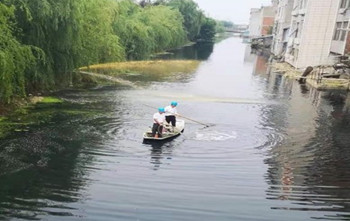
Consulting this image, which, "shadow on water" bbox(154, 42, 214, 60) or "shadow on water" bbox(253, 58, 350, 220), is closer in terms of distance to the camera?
"shadow on water" bbox(253, 58, 350, 220)

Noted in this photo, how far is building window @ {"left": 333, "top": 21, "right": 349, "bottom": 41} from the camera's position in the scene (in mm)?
41375

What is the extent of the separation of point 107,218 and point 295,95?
26944mm

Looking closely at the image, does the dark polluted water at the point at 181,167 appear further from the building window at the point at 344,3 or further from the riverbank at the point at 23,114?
the building window at the point at 344,3

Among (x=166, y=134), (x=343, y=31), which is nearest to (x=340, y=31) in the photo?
(x=343, y=31)

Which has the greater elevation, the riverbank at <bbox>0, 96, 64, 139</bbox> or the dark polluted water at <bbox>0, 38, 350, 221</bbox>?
the dark polluted water at <bbox>0, 38, 350, 221</bbox>

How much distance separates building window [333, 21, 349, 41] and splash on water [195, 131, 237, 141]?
91.4 feet

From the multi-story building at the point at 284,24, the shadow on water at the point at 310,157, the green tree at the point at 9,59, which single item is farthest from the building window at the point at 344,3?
the green tree at the point at 9,59

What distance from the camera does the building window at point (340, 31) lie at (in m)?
41.4

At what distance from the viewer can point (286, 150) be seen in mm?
17094

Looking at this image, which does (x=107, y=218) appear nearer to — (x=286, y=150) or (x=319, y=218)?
(x=319, y=218)

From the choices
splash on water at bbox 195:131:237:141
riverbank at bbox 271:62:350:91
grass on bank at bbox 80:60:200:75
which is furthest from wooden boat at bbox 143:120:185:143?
riverbank at bbox 271:62:350:91

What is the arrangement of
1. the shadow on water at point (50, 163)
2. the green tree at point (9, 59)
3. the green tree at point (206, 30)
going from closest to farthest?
1. the shadow on water at point (50, 163)
2. the green tree at point (9, 59)
3. the green tree at point (206, 30)

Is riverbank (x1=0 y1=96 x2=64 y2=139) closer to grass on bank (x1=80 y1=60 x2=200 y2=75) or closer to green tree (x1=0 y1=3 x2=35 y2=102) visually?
green tree (x1=0 y1=3 x2=35 y2=102)

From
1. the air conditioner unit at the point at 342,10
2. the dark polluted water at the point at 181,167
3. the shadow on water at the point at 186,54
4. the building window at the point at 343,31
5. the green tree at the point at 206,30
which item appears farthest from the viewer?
the green tree at the point at 206,30
